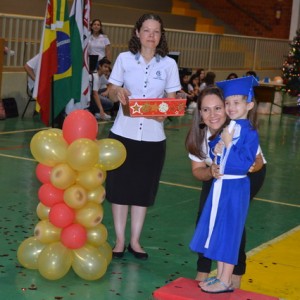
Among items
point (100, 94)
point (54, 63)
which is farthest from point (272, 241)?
point (100, 94)

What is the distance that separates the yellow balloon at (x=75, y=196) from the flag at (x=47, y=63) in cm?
625

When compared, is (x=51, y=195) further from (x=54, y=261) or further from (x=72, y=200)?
(x=54, y=261)

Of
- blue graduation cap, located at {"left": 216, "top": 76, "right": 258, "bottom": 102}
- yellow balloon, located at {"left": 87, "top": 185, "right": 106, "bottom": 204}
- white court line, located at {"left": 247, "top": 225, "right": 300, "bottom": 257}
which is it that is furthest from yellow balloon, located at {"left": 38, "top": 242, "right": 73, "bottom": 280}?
white court line, located at {"left": 247, "top": 225, "right": 300, "bottom": 257}

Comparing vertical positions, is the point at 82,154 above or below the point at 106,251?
above

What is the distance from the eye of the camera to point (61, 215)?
5340 millimetres

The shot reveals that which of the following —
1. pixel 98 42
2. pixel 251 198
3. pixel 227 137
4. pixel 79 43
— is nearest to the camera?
pixel 227 137

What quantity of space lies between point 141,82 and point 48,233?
128 centimetres

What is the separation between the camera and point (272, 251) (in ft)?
21.2

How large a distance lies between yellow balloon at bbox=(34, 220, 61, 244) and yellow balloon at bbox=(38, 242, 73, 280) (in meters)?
0.05

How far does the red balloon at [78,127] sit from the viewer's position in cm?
544

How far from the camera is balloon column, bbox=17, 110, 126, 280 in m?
5.29

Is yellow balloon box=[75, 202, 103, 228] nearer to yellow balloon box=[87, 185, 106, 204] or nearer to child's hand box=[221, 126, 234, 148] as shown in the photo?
yellow balloon box=[87, 185, 106, 204]

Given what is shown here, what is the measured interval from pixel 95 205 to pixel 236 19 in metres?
21.7

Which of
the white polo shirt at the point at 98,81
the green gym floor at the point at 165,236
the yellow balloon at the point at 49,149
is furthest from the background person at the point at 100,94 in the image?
the yellow balloon at the point at 49,149
